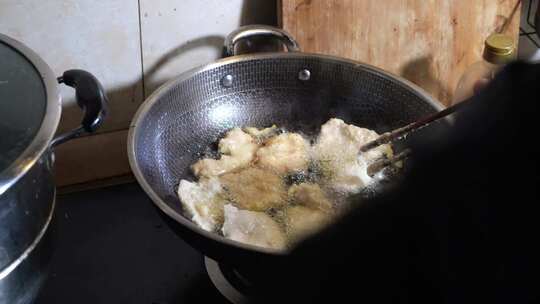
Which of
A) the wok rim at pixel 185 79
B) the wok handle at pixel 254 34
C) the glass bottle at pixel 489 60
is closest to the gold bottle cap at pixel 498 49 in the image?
the glass bottle at pixel 489 60

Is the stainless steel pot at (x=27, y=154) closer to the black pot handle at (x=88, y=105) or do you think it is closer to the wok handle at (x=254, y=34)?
the black pot handle at (x=88, y=105)

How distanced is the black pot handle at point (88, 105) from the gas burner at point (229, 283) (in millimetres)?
336

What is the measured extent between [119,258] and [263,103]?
357 millimetres

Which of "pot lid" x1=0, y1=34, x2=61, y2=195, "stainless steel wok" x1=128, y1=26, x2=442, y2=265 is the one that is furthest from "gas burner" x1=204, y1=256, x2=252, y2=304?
"pot lid" x1=0, y1=34, x2=61, y2=195

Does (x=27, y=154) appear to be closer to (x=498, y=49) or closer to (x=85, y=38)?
(x=85, y=38)

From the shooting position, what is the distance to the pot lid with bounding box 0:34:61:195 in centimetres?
78

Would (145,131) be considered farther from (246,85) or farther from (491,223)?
(491,223)

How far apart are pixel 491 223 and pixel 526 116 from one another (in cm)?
5

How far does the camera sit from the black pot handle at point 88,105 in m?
0.91

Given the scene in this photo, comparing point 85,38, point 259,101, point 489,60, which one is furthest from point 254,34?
point 489,60

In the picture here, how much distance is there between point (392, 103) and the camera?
3.94 ft

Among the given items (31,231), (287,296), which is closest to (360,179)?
(31,231)

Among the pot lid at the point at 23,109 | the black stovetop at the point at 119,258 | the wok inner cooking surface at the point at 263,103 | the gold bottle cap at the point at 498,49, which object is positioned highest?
the pot lid at the point at 23,109

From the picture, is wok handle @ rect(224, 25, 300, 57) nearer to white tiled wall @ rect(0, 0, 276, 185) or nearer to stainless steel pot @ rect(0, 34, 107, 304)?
white tiled wall @ rect(0, 0, 276, 185)
